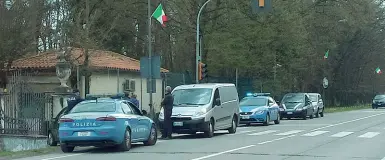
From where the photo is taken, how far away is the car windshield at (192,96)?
2342 centimetres

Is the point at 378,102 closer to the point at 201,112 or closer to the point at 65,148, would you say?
the point at 201,112

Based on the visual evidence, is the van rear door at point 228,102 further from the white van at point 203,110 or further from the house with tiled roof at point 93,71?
the house with tiled roof at point 93,71

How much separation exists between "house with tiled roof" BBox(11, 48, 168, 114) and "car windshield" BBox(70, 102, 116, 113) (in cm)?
1073

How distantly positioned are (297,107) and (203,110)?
59.7 feet

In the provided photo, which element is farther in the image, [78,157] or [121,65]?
[121,65]

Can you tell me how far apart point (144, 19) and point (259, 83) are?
10.1 m

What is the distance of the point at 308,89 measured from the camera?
66.3 metres

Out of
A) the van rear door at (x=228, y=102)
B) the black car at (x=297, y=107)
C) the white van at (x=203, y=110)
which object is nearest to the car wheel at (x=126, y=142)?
the white van at (x=203, y=110)

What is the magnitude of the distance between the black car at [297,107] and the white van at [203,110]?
48.2ft

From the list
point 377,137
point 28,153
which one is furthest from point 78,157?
point 377,137

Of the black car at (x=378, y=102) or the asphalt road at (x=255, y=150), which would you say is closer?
the asphalt road at (x=255, y=150)

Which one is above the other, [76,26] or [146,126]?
[76,26]

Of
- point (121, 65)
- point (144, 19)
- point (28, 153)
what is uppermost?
point (144, 19)

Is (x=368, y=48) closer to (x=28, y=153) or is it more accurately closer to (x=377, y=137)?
(x=377, y=137)
